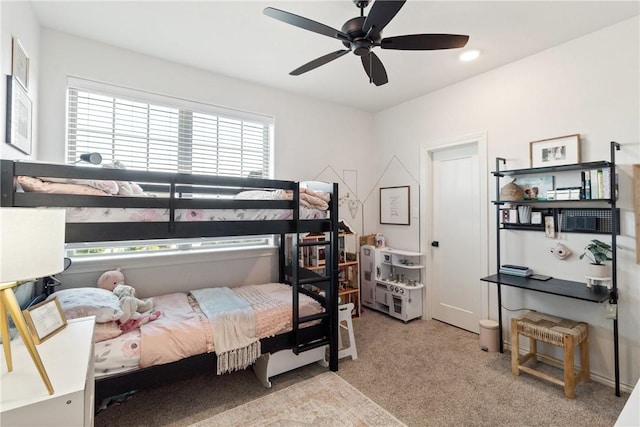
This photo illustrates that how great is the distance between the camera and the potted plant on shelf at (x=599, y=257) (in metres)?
2.26

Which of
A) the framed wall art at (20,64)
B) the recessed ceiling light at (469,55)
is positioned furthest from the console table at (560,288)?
the framed wall art at (20,64)

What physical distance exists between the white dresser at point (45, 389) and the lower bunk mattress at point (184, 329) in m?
0.54

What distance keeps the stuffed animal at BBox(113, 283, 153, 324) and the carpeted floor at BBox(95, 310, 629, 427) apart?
25.0 inches

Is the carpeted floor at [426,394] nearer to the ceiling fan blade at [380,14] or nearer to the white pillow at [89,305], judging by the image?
the white pillow at [89,305]

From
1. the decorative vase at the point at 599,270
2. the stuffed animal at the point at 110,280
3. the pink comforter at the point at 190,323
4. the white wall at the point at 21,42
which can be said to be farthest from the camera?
the stuffed animal at the point at 110,280

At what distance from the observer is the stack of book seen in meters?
2.67

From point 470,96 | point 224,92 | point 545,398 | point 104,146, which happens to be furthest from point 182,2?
point 545,398

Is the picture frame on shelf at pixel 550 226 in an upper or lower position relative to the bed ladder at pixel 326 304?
upper

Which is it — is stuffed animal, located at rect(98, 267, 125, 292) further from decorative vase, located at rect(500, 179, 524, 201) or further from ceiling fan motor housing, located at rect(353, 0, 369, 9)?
decorative vase, located at rect(500, 179, 524, 201)

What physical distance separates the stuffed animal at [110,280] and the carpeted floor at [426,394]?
86 cm

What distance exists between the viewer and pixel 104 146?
2.63 metres

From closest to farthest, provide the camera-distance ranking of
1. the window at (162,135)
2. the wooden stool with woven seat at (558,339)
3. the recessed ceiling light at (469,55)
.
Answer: the wooden stool with woven seat at (558,339) < the window at (162,135) < the recessed ceiling light at (469,55)

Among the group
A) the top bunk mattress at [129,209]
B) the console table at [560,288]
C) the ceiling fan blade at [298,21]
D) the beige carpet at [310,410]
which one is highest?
the ceiling fan blade at [298,21]

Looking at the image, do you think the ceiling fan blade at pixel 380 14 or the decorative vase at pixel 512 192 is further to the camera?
the decorative vase at pixel 512 192
